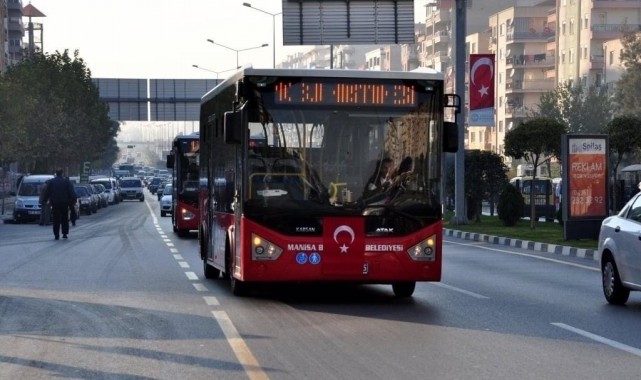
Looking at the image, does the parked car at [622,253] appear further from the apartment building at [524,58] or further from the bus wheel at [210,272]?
the apartment building at [524,58]

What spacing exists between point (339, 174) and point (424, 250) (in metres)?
1.33

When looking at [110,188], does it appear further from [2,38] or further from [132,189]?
[2,38]

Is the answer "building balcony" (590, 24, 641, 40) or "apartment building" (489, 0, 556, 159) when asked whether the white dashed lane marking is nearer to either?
"building balcony" (590, 24, 641, 40)

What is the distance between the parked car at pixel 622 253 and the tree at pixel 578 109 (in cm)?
7378

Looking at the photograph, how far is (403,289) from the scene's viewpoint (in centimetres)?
1673

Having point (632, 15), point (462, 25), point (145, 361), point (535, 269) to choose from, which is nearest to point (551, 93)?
point (632, 15)

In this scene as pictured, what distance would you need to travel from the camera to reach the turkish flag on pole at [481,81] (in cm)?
4050

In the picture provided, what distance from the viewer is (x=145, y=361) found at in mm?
10609

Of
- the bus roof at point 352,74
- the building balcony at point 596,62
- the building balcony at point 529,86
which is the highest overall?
the building balcony at point 596,62

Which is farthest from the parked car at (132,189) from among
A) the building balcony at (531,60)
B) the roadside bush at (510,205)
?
the roadside bush at (510,205)

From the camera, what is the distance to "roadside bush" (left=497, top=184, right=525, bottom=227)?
42.3 m

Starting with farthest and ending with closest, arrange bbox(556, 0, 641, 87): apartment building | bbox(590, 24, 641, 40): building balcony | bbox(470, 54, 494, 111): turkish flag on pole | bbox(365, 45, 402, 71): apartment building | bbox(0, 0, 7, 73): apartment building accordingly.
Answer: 1. bbox(365, 45, 402, 71): apartment building
2. bbox(0, 0, 7, 73): apartment building
3. bbox(556, 0, 641, 87): apartment building
4. bbox(590, 24, 641, 40): building balcony
5. bbox(470, 54, 494, 111): turkish flag on pole

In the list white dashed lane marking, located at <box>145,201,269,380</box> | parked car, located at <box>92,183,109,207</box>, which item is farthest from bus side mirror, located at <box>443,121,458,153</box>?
parked car, located at <box>92,183,109,207</box>

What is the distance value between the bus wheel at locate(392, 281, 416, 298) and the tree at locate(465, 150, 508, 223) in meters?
28.6
